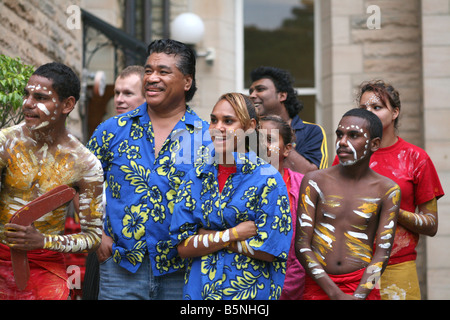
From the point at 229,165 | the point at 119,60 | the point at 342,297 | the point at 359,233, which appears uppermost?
the point at 119,60

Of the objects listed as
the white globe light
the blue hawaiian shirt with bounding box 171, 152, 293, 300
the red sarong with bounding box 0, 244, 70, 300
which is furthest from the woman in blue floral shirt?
the white globe light

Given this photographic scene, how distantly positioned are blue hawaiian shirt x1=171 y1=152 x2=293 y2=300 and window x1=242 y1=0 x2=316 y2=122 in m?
6.34

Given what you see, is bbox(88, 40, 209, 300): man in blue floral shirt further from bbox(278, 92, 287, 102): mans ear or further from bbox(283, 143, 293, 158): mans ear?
bbox(278, 92, 287, 102): mans ear

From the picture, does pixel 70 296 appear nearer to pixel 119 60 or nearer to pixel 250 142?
pixel 250 142

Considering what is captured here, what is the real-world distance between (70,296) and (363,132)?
1.95m

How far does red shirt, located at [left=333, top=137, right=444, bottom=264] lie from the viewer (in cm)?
473

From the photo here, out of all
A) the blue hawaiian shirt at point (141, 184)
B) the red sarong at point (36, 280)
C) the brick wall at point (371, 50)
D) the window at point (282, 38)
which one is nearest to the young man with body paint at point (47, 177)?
the red sarong at point (36, 280)

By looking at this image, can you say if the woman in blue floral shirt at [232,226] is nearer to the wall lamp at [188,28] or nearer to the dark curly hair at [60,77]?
the dark curly hair at [60,77]

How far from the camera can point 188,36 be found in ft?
31.7

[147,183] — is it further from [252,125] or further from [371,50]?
[371,50]

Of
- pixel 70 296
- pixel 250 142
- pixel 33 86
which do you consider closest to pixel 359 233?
pixel 250 142

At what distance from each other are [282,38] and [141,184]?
6.64 m

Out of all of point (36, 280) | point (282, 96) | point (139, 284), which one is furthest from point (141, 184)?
point (282, 96)

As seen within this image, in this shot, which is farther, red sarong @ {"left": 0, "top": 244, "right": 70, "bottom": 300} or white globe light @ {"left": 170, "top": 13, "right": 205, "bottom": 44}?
white globe light @ {"left": 170, "top": 13, "right": 205, "bottom": 44}
